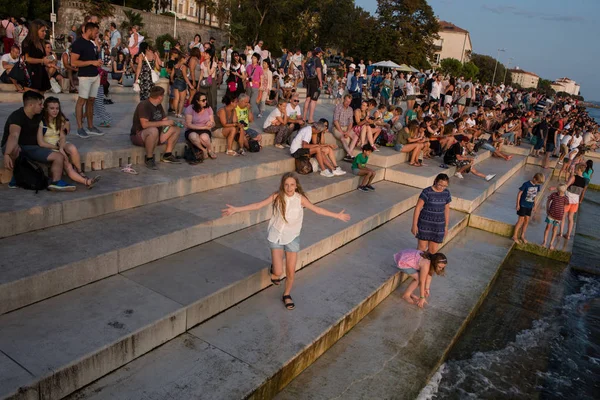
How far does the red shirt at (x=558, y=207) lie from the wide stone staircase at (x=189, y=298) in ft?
6.71

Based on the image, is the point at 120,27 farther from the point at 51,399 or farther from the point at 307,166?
the point at 51,399

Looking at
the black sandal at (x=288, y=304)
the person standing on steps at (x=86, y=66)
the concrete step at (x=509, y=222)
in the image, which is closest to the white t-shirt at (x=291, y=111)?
the person standing on steps at (x=86, y=66)

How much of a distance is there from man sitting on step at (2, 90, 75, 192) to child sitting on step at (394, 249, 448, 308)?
4.39 metres

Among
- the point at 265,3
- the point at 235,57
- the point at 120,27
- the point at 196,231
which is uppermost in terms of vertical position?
the point at 265,3

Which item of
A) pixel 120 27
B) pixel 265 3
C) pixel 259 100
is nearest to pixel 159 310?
pixel 259 100

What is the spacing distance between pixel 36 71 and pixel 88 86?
35.1 inches

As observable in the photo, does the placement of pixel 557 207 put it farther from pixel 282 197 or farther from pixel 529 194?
pixel 282 197

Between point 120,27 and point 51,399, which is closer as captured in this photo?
point 51,399

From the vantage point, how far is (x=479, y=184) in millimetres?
12227

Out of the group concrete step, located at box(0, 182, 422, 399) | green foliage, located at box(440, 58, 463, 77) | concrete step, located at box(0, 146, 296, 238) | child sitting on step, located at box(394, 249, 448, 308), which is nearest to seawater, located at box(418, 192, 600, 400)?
child sitting on step, located at box(394, 249, 448, 308)

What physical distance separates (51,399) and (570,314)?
7.08 metres

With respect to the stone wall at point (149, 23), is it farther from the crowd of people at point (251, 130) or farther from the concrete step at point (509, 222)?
the concrete step at point (509, 222)

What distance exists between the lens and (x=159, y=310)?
4285mm

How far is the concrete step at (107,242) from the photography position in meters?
4.17
